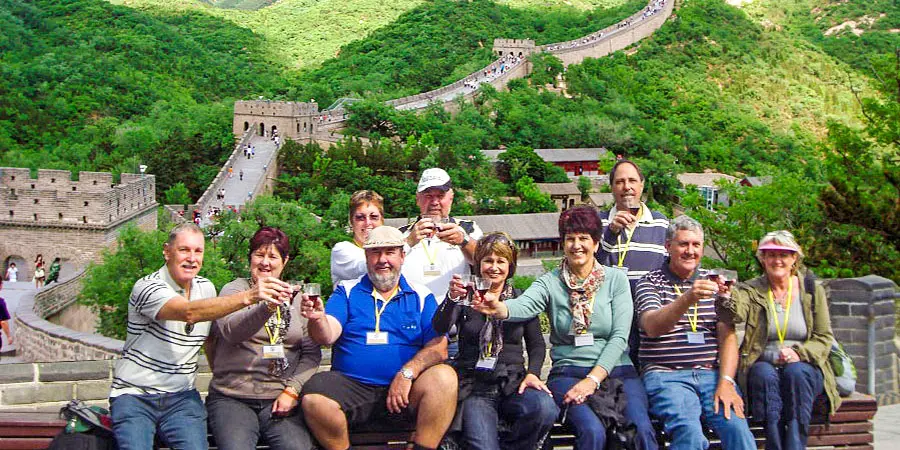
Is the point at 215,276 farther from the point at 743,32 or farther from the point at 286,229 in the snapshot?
the point at 743,32

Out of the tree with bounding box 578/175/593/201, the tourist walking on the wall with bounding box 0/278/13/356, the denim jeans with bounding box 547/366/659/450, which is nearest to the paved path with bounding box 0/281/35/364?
the tourist walking on the wall with bounding box 0/278/13/356

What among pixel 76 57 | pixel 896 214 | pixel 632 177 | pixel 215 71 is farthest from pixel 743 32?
pixel 632 177

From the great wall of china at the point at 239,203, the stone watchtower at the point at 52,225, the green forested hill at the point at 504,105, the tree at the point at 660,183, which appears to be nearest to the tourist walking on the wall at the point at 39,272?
the stone watchtower at the point at 52,225

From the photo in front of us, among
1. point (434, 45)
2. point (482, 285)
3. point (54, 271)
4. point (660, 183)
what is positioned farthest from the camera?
point (434, 45)

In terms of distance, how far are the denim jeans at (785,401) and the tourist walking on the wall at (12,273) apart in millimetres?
26154

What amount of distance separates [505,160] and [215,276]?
1097 inches

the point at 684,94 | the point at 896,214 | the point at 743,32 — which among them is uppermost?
the point at 743,32

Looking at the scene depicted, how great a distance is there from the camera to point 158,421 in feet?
22.4

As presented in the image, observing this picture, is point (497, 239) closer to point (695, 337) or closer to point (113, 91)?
point (695, 337)

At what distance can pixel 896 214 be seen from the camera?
21125mm

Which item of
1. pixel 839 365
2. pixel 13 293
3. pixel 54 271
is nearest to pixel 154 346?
pixel 839 365

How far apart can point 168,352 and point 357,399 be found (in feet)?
4.22

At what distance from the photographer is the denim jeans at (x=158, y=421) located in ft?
21.7

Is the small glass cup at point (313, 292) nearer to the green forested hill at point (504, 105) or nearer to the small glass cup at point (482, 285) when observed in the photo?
the small glass cup at point (482, 285)
